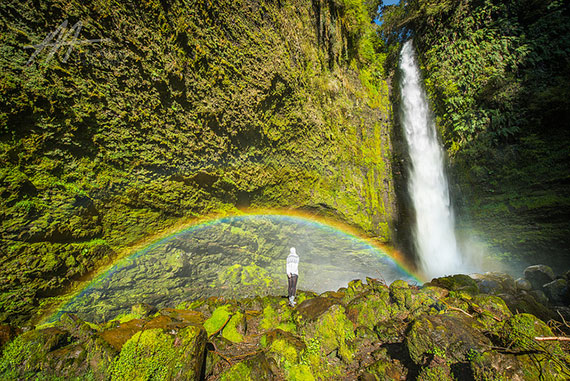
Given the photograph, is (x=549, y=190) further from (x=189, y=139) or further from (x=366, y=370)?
(x=189, y=139)

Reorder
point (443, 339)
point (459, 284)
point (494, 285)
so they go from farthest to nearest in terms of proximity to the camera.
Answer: point (494, 285) → point (459, 284) → point (443, 339)

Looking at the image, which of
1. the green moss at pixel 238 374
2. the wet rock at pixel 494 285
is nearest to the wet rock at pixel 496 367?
the green moss at pixel 238 374

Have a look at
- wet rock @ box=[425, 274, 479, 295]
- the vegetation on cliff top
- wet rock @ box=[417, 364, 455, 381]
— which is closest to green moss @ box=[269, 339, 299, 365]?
wet rock @ box=[417, 364, 455, 381]

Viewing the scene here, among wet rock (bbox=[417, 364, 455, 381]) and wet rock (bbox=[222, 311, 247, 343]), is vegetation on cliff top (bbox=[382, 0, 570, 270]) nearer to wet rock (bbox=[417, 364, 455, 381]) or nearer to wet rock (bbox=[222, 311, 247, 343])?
wet rock (bbox=[417, 364, 455, 381])

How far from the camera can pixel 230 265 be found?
260 inches

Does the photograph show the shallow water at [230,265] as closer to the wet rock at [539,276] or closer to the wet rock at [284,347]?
the wet rock at [284,347]

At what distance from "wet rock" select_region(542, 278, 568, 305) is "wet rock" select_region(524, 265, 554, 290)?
0.87 m

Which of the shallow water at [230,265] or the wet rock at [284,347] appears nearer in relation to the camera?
the wet rock at [284,347]

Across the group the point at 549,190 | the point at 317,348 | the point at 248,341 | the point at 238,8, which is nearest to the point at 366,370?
the point at 317,348

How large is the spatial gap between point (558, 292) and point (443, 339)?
5.87 metres

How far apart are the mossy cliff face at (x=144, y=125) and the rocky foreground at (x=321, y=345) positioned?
145 cm

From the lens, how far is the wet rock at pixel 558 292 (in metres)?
5.22

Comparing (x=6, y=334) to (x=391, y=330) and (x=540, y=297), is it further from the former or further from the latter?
(x=540, y=297)

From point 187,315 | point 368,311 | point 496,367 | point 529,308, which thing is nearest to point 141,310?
point 187,315
